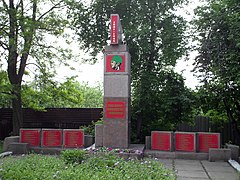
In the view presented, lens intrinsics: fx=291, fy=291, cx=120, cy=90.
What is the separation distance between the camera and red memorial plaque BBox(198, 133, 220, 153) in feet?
33.3

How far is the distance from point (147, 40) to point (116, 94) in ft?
10.8

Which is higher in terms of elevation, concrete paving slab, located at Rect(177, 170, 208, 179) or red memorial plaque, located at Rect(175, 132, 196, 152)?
red memorial plaque, located at Rect(175, 132, 196, 152)

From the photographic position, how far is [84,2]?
1350 centimetres

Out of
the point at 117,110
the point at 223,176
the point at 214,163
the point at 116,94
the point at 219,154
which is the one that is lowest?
the point at 214,163

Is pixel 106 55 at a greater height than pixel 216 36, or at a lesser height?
lesser

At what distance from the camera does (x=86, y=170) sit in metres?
6.29

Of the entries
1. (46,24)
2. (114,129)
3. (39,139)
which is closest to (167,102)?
(114,129)

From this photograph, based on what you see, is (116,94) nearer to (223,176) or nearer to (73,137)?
(73,137)

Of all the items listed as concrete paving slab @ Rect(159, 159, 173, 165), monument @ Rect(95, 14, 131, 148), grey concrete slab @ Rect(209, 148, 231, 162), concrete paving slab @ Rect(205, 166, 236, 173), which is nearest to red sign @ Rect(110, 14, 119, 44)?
monument @ Rect(95, 14, 131, 148)

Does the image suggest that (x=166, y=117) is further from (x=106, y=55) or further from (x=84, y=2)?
(x=84, y=2)

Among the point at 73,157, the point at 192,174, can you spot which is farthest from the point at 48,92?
the point at 192,174

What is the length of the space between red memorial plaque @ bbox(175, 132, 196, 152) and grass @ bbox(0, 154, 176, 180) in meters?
3.78

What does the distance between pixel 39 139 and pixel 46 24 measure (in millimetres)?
5142

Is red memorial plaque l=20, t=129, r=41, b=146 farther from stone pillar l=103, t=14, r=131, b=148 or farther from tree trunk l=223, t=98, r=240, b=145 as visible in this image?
tree trunk l=223, t=98, r=240, b=145
